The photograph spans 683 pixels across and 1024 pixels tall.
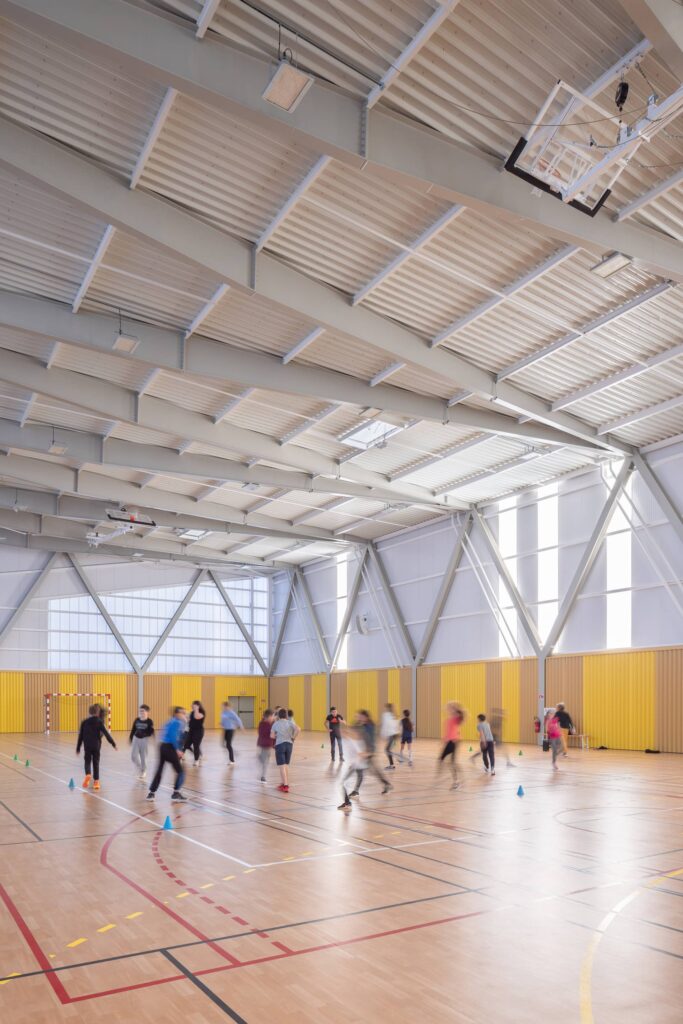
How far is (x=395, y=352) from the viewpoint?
20.4 m

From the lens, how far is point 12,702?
46.4 meters

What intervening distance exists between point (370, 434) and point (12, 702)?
2993cm

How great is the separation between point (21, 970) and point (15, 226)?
1465 centimetres

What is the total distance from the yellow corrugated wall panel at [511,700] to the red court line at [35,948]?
92.4ft

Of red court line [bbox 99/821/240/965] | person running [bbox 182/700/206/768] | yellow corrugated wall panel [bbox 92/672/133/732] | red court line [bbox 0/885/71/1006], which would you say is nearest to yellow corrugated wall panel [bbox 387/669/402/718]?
yellow corrugated wall panel [bbox 92/672/133/732]

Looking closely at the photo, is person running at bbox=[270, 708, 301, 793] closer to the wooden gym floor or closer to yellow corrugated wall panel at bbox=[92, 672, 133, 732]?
the wooden gym floor

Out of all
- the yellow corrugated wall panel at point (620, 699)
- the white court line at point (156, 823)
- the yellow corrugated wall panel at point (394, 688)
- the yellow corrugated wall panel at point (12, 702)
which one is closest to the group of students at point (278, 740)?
the white court line at point (156, 823)

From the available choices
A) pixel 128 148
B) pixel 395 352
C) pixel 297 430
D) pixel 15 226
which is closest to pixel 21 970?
pixel 128 148

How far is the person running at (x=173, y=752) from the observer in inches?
612

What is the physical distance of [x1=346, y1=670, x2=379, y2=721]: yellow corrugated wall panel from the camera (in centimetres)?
4441

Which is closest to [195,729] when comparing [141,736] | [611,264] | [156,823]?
[141,736]

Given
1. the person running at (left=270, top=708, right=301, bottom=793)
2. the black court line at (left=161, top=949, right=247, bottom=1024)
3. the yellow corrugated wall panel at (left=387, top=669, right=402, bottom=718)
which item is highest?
the black court line at (left=161, top=949, right=247, bottom=1024)

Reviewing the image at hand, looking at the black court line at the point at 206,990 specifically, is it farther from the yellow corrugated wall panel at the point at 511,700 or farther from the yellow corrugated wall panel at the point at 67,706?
the yellow corrugated wall panel at the point at 67,706

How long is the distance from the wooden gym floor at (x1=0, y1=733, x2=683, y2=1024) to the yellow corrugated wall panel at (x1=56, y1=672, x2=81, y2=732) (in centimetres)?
3334
